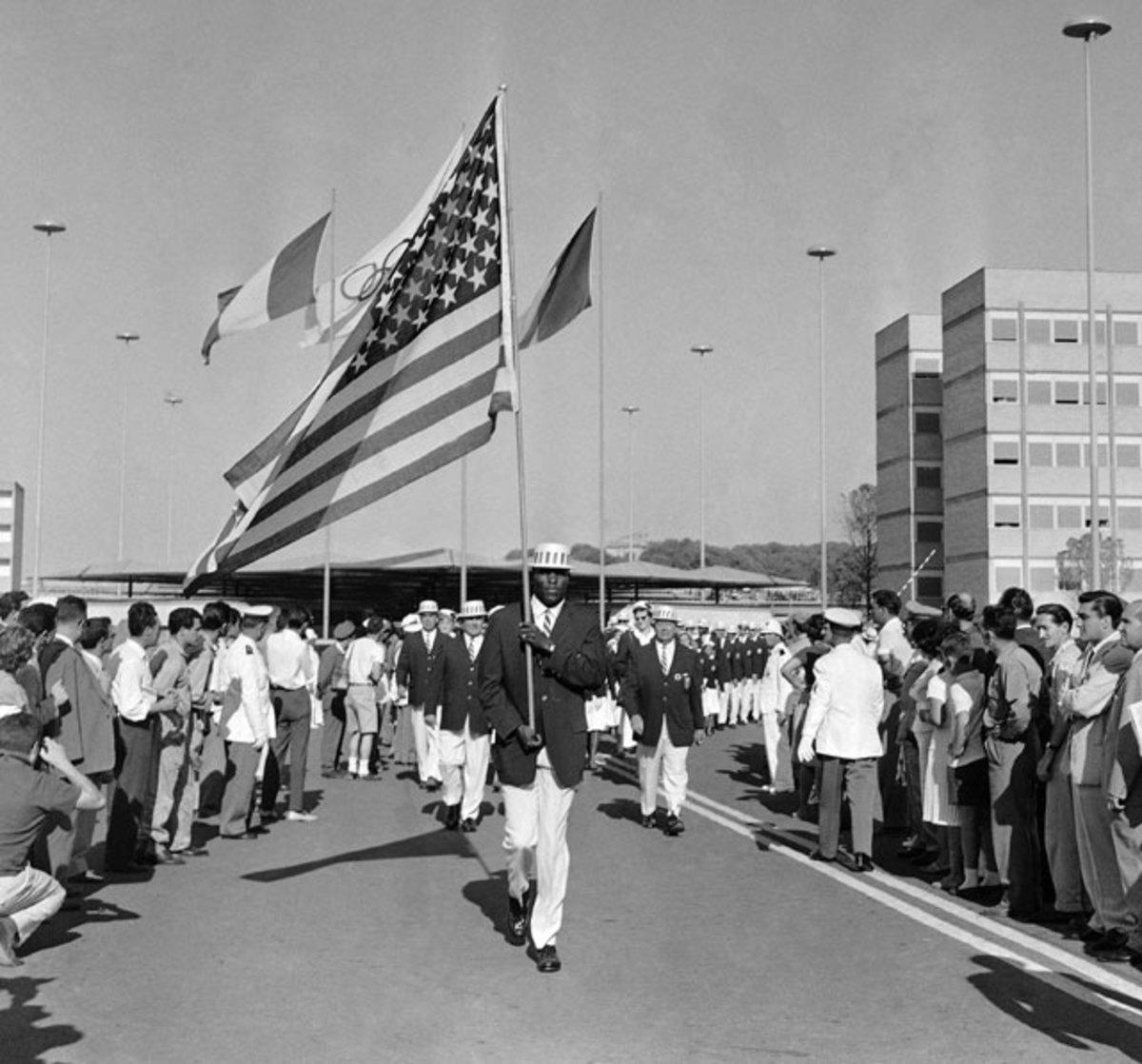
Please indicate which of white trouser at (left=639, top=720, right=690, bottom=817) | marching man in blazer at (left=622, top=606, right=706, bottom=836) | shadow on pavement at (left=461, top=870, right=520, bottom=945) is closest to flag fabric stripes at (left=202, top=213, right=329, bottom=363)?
marching man in blazer at (left=622, top=606, right=706, bottom=836)

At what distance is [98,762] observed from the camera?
962 centimetres

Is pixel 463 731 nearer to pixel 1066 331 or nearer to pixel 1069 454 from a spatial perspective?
pixel 1069 454

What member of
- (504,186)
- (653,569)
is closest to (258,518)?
(504,186)

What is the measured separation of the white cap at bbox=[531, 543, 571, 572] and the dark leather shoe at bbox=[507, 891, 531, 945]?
1909 mm

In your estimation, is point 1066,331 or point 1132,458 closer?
point 1132,458

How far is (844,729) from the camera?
37.8 feet

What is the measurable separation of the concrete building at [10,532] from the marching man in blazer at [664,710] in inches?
2573

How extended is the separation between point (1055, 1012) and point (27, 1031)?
4.52 m

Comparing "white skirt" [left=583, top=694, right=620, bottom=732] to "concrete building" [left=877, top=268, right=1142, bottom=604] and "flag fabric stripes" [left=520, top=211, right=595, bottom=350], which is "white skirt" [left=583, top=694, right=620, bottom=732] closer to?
"flag fabric stripes" [left=520, top=211, right=595, bottom=350]

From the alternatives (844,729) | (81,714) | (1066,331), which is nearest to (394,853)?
(81,714)

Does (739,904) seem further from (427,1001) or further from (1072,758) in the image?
(427,1001)

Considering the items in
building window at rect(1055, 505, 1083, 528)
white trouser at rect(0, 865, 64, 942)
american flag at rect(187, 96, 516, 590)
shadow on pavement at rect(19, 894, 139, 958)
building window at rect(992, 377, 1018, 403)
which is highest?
building window at rect(992, 377, 1018, 403)

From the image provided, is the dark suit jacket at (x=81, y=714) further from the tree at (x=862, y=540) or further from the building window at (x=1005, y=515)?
the tree at (x=862, y=540)

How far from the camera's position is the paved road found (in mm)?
6262
